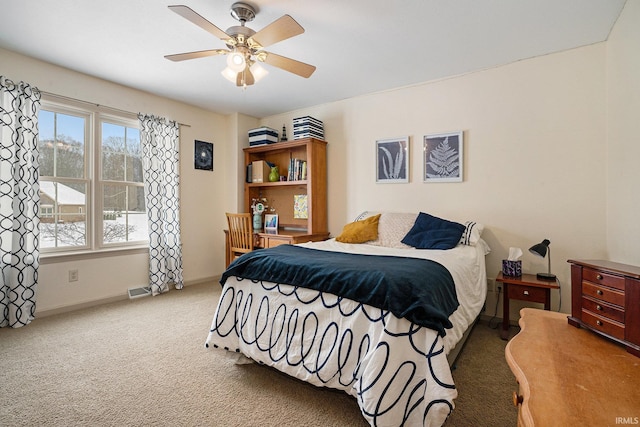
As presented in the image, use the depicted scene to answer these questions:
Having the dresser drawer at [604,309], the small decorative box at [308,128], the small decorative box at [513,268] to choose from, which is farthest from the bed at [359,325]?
the small decorative box at [308,128]

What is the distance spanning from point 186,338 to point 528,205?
3266 mm

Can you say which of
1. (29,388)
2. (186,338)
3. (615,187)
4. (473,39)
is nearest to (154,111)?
(186,338)

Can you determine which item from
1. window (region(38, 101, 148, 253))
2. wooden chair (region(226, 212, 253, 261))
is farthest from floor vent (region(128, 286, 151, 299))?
wooden chair (region(226, 212, 253, 261))

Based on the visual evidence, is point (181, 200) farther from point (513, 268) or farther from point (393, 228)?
point (513, 268)

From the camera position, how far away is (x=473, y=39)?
8.00ft

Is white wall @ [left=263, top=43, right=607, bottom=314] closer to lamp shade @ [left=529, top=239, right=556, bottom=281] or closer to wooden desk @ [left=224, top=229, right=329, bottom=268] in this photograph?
lamp shade @ [left=529, top=239, right=556, bottom=281]

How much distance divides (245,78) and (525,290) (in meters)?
2.79

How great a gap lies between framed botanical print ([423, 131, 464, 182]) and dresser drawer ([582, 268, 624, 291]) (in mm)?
2060

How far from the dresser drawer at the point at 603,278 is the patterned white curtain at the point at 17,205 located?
4.08 metres

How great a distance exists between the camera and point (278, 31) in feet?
6.15

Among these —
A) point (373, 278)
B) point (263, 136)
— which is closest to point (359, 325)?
point (373, 278)

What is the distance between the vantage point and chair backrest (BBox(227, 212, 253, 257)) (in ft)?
12.5

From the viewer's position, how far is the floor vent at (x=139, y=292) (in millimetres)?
3566

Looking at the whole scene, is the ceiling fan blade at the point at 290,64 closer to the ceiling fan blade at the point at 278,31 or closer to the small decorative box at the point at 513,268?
the ceiling fan blade at the point at 278,31
